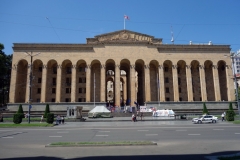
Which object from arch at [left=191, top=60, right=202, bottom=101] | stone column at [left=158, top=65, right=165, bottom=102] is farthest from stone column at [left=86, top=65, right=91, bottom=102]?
arch at [left=191, top=60, right=202, bottom=101]

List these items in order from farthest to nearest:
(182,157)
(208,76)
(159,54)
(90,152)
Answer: (208,76) → (159,54) → (90,152) → (182,157)

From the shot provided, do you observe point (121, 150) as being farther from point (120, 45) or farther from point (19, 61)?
point (19, 61)

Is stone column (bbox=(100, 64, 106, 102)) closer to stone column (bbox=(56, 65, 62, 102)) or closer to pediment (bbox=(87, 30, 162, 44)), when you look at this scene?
pediment (bbox=(87, 30, 162, 44))

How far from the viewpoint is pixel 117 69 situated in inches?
1812

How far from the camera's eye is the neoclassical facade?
44.8 m

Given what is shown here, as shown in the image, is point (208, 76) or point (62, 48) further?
point (208, 76)

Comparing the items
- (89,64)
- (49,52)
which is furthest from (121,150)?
(49,52)

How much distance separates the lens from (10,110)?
41.6 m

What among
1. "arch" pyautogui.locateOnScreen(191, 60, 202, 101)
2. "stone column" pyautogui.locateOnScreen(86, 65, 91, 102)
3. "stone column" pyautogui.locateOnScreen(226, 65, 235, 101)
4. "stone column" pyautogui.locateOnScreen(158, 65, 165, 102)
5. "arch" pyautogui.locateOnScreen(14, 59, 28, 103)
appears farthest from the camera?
Result: "arch" pyautogui.locateOnScreen(191, 60, 202, 101)

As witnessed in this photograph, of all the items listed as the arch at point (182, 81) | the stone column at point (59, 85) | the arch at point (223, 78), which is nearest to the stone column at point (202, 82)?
the arch at point (182, 81)

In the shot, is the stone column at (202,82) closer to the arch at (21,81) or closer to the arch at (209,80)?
the arch at (209,80)

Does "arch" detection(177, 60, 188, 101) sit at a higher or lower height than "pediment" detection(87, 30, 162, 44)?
lower

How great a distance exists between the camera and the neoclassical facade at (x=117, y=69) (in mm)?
44844

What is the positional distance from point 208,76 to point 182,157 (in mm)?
48983
